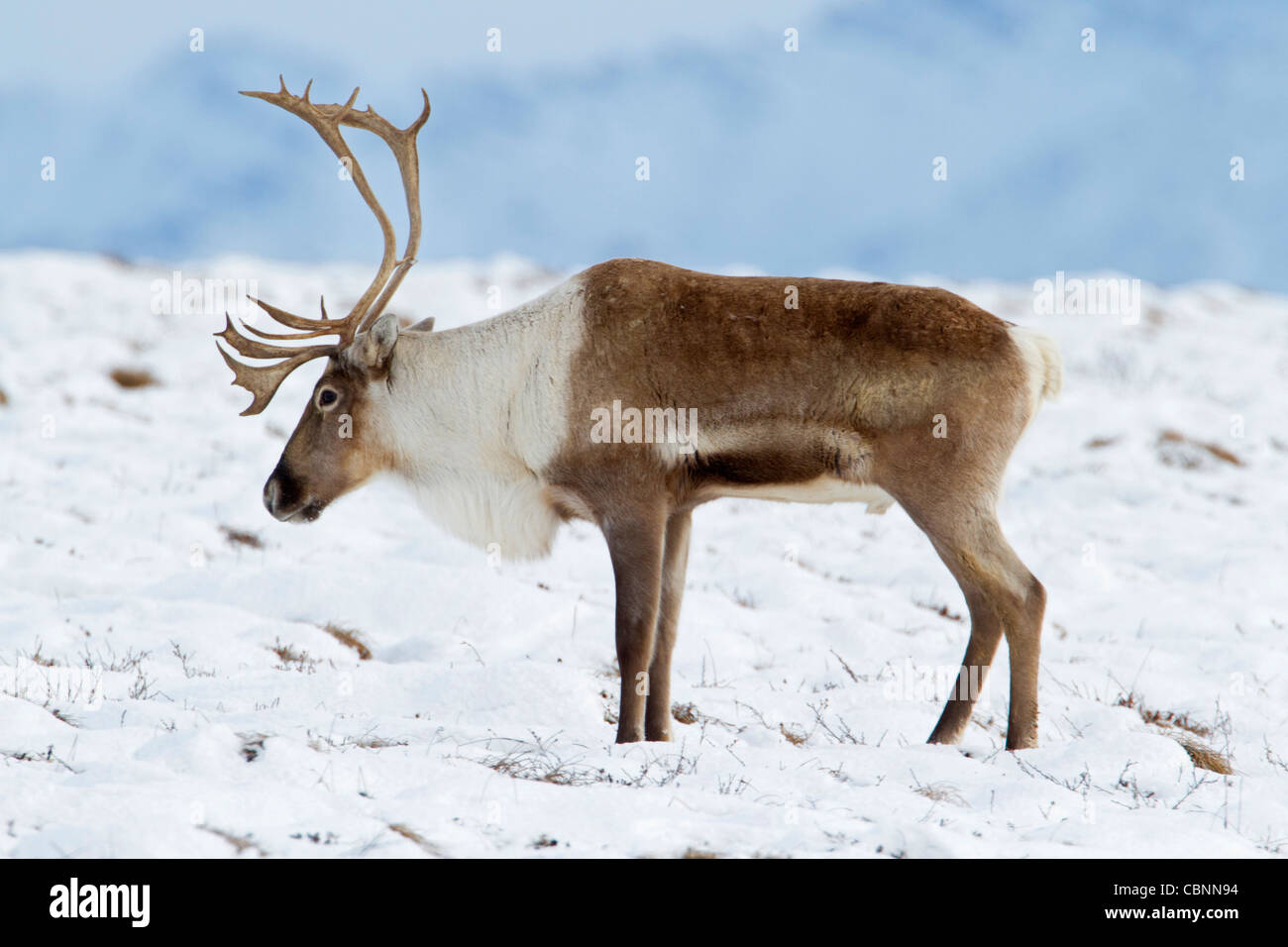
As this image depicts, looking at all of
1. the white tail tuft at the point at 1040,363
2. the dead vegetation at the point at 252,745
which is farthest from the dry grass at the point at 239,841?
the white tail tuft at the point at 1040,363

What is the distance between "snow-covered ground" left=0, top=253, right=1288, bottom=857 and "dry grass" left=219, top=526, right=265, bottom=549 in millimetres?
25

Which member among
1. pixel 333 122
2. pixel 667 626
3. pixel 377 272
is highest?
pixel 333 122

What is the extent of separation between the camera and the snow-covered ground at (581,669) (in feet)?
10.9

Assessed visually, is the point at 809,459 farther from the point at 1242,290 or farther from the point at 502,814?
the point at 1242,290

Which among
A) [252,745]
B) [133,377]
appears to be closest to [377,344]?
[252,745]

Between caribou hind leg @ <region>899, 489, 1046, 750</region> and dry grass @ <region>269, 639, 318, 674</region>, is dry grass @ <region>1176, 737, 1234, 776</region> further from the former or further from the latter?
dry grass @ <region>269, 639, 318, 674</region>

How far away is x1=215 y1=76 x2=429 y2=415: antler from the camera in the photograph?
18.9 feet

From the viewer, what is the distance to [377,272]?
5.68 meters

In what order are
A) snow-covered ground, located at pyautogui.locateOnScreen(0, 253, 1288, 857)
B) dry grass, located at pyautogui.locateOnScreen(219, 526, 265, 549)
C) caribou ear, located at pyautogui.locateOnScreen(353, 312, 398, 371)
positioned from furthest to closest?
dry grass, located at pyautogui.locateOnScreen(219, 526, 265, 549)
caribou ear, located at pyautogui.locateOnScreen(353, 312, 398, 371)
snow-covered ground, located at pyautogui.locateOnScreen(0, 253, 1288, 857)

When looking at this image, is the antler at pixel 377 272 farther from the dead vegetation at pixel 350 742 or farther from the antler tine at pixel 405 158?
the dead vegetation at pixel 350 742

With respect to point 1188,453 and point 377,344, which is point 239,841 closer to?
point 377,344

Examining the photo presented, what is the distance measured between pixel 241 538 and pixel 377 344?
3.24 m

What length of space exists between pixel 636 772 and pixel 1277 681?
12.6 feet

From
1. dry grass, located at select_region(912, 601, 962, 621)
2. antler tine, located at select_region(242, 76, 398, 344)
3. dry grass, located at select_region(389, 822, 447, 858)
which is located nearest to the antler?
antler tine, located at select_region(242, 76, 398, 344)
